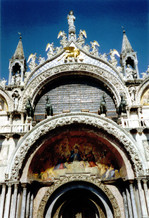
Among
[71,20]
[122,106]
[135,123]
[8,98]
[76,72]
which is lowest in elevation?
[135,123]

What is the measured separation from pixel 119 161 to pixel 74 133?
2421mm

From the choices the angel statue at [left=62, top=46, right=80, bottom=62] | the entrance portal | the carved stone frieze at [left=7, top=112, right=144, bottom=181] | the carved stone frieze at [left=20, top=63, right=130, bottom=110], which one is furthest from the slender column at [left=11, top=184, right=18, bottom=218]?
the angel statue at [left=62, top=46, right=80, bottom=62]

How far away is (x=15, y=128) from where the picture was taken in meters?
11.7

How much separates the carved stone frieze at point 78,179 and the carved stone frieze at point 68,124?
164 centimetres

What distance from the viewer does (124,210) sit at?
10.1 meters

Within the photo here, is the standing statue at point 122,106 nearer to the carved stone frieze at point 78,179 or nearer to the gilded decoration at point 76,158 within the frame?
the gilded decoration at point 76,158

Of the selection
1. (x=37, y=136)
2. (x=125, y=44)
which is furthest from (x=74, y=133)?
(x=125, y=44)

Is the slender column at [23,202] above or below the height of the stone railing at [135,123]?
below

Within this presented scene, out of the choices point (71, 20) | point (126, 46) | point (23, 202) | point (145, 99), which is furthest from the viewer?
point (71, 20)

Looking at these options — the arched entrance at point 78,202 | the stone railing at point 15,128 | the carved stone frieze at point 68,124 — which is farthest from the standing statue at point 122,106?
the stone railing at point 15,128

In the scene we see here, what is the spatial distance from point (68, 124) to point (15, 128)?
2.72m

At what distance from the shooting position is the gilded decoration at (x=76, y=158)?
11003 mm

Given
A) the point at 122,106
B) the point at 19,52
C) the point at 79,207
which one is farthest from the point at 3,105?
the point at 79,207

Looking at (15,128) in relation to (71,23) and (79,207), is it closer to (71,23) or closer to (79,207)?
(79,207)
